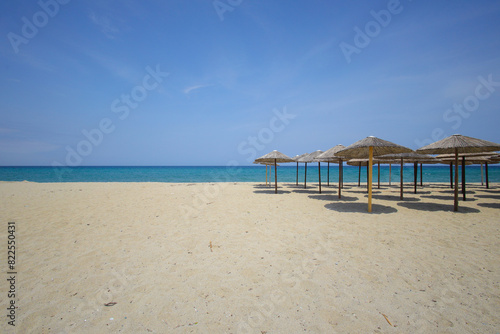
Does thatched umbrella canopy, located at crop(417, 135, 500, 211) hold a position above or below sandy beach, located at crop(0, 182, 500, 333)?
above

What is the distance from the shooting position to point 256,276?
3.28m

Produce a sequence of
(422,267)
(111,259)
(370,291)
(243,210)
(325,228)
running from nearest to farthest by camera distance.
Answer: (370,291) < (422,267) < (111,259) < (325,228) < (243,210)

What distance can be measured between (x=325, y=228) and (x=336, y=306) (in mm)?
3142

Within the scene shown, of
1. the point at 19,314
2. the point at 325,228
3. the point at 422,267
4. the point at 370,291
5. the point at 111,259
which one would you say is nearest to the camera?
the point at 19,314

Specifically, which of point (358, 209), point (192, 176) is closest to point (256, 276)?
point (358, 209)

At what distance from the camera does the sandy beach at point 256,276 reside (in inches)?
93.5

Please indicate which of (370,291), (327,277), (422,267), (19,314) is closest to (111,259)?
(19,314)

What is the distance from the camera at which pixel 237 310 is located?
255 cm

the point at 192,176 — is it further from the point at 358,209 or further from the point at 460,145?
the point at 460,145

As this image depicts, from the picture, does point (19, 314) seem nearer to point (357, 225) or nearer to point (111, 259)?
point (111, 259)

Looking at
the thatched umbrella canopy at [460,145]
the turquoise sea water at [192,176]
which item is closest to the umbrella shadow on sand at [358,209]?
the thatched umbrella canopy at [460,145]

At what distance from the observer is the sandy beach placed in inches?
93.5

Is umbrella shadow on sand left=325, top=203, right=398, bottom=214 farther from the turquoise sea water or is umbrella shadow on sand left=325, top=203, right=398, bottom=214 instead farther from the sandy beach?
the turquoise sea water

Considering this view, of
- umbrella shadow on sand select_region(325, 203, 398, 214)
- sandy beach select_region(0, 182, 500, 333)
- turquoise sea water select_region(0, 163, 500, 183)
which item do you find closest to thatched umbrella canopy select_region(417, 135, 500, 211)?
umbrella shadow on sand select_region(325, 203, 398, 214)
